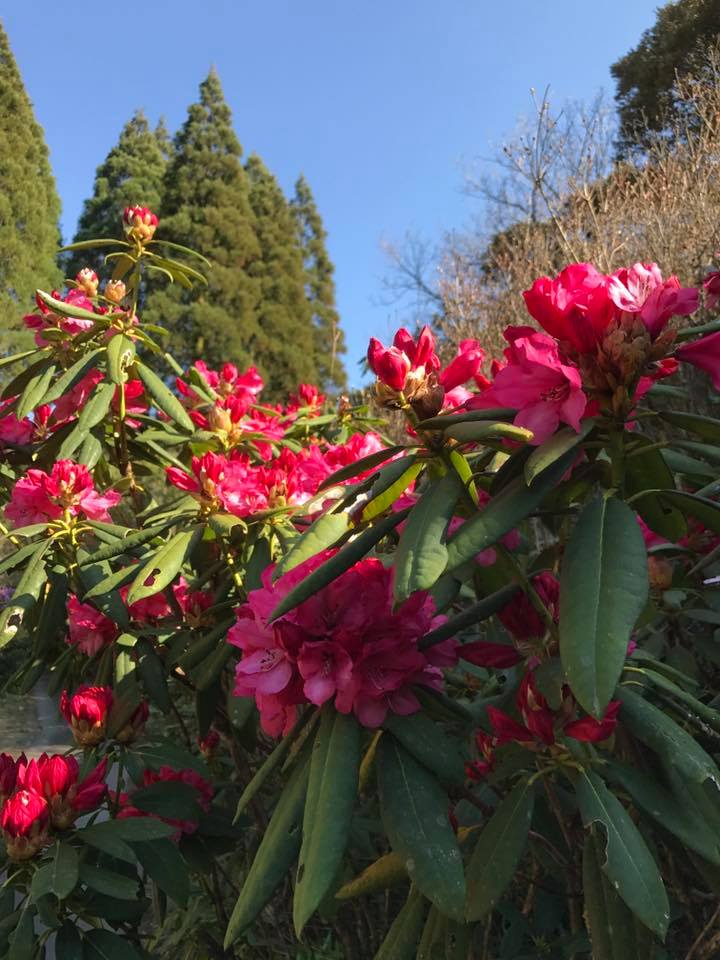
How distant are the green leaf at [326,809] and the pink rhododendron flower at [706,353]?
17.8 inches

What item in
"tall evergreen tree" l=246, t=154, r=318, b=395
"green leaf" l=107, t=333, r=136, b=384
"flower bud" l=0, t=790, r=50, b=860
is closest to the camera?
"flower bud" l=0, t=790, r=50, b=860

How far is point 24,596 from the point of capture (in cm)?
139

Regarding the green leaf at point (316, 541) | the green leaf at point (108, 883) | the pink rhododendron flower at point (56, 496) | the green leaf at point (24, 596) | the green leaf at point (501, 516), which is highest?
the pink rhododendron flower at point (56, 496)

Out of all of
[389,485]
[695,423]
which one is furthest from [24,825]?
[695,423]

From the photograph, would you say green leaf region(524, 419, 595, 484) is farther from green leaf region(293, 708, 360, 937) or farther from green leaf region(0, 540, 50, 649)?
green leaf region(0, 540, 50, 649)

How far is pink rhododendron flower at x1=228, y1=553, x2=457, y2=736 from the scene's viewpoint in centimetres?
68

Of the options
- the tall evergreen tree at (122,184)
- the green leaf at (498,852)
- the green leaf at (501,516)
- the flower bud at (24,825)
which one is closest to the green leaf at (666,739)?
the green leaf at (498,852)

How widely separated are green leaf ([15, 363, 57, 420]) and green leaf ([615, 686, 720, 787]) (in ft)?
4.31

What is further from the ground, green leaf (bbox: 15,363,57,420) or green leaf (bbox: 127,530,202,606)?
green leaf (bbox: 15,363,57,420)

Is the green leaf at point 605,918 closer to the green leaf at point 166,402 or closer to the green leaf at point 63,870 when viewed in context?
the green leaf at point 63,870

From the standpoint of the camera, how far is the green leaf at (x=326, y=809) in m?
0.57

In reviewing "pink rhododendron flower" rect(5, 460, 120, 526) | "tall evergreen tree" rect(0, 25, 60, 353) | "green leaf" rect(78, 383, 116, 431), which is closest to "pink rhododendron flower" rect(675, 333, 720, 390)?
"pink rhododendron flower" rect(5, 460, 120, 526)

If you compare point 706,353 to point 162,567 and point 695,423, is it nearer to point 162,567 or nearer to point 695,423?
point 695,423

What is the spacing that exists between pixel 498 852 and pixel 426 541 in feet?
1.06
